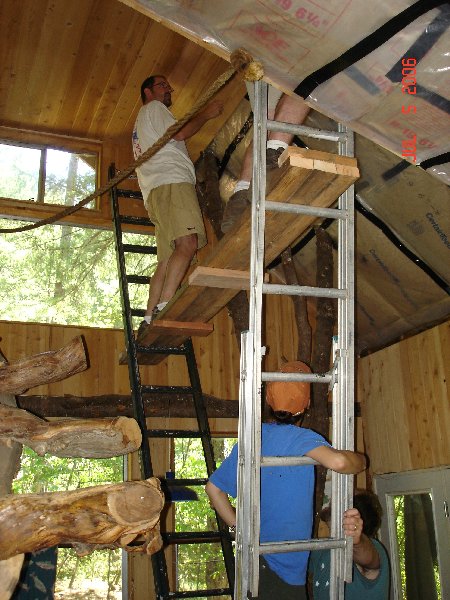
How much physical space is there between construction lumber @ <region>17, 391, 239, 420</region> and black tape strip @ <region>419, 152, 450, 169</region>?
2.43 meters

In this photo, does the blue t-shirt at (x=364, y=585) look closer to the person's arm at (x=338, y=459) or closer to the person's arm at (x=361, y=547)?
the person's arm at (x=361, y=547)

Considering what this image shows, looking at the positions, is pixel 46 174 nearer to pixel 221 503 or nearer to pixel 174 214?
pixel 174 214

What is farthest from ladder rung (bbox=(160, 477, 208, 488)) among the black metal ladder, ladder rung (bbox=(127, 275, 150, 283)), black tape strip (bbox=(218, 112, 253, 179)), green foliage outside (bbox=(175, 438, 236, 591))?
black tape strip (bbox=(218, 112, 253, 179))

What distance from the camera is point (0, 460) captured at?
161cm

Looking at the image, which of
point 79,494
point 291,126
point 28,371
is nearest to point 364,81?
point 291,126

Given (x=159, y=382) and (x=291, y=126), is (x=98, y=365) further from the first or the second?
(x=291, y=126)

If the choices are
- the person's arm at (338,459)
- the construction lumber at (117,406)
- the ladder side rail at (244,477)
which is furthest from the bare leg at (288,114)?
the construction lumber at (117,406)

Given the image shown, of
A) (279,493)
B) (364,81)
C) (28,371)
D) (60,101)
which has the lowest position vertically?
(279,493)

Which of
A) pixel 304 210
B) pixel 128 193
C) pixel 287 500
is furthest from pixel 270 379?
pixel 128 193

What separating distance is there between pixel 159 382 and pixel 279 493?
8.47 ft

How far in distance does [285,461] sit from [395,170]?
2.23 meters

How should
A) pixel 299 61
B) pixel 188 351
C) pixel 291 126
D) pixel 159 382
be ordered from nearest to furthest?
pixel 299 61 → pixel 291 126 → pixel 188 351 → pixel 159 382

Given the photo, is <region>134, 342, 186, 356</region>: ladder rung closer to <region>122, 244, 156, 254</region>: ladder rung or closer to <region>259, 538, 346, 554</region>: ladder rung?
<region>122, 244, 156, 254</region>: ladder rung

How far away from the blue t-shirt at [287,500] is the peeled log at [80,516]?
2.44ft
